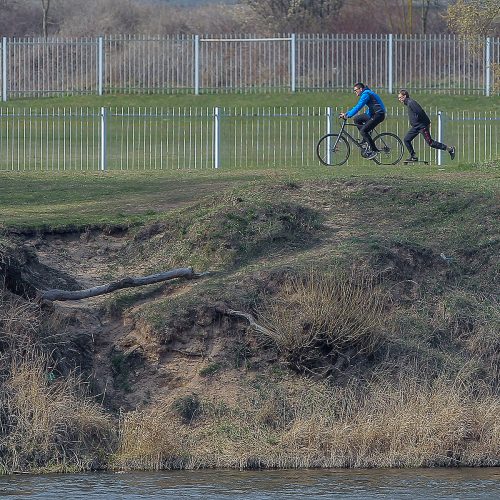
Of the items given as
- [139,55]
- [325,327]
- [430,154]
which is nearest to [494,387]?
[325,327]

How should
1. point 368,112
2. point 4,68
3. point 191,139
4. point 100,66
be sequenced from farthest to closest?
point 100,66
point 4,68
point 191,139
point 368,112

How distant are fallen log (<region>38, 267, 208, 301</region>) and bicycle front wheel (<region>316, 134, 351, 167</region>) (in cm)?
713

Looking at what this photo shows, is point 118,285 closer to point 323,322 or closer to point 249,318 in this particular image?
point 249,318

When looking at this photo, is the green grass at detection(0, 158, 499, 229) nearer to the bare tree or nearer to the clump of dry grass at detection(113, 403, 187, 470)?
the clump of dry grass at detection(113, 403, 187, 470)

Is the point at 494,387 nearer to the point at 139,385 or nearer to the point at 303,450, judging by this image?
the point at 303,450

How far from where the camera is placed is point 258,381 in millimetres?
14000

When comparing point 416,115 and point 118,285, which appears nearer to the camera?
point 118,285

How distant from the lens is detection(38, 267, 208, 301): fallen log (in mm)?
14354

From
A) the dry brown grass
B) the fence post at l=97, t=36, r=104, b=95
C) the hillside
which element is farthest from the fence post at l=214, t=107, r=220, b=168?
the dry brown grass

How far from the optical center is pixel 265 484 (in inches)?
476

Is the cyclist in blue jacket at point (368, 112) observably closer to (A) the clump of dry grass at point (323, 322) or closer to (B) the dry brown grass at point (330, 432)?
(A) the clump of dry grass at point (323, 322)

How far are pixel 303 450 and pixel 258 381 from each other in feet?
4.31

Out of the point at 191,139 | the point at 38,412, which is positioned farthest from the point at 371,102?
the point at 38,412

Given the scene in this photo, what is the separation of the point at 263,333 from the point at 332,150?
803cm
